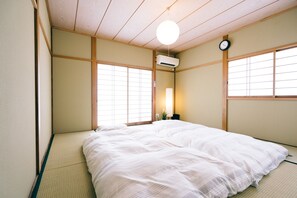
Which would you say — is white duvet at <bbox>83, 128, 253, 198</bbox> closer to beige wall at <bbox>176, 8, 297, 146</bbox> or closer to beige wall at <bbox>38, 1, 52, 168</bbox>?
beige wall at <bbox>38, 1, 52, 168</bbox>

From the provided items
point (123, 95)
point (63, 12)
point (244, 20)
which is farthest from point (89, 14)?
point (244, 20)

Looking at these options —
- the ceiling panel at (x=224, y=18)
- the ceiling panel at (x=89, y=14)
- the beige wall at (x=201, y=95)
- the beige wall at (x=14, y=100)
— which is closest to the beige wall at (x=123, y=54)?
the ceiling panel at (x=89, y=14)

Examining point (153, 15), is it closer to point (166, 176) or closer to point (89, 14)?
point (89, 14)

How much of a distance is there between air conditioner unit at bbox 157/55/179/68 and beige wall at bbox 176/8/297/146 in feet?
0.85

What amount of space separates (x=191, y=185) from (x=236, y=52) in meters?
3.44

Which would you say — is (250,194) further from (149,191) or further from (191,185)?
(149,191)

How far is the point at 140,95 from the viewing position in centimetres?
437

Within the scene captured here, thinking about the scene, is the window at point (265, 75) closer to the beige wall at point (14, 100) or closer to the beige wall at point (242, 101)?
the beige wall at point (242, 101)

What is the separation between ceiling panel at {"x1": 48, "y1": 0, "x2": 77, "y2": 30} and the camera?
7.55ft

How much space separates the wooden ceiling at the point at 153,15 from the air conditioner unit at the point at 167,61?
1034mm

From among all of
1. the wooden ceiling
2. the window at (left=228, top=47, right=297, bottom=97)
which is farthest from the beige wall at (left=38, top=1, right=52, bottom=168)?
the window at (left=228, top=47, right=297, bottom=97)

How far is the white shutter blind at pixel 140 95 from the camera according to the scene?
4.19 meters

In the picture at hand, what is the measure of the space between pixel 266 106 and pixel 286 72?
72cm

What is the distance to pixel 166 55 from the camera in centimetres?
481
